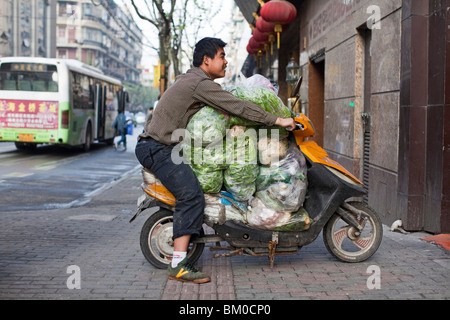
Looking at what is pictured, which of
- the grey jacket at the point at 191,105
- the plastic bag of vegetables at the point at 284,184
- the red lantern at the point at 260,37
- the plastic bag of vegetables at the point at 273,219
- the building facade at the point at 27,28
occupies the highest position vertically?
the building facade at the point at 27,28

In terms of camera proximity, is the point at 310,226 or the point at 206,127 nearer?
the point at 206,127

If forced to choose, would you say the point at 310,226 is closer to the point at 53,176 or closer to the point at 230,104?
the point at 230,104

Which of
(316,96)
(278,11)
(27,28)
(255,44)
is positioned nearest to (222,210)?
→ (316,96)

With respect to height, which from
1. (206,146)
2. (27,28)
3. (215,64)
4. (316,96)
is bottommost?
(206,146)

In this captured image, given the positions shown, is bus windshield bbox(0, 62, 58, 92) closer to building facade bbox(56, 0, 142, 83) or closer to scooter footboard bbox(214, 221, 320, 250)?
scooter footboard bbox(214, 221, 320, 250)

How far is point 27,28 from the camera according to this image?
46375 millimetres

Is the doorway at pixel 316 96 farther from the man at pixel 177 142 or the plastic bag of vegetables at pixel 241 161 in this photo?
the man at pixel 177 142

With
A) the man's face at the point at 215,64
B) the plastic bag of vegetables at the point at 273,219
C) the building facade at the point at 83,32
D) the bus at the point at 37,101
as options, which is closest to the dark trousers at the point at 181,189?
the plastic bag of vegetables at the point at 273,219

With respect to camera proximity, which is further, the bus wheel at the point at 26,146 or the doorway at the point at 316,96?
the bus wheel at the point at 26,146

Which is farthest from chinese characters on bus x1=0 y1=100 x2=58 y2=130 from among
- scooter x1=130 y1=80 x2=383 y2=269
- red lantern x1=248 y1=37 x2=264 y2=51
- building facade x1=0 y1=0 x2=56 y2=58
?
building facade x1=0 y1=0 x2=56 y2=58

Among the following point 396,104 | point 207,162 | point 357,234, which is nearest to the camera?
point 207,162

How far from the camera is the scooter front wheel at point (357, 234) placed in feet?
15.1

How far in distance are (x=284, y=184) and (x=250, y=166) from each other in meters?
0.32

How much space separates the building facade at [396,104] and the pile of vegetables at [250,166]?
2015 mm
